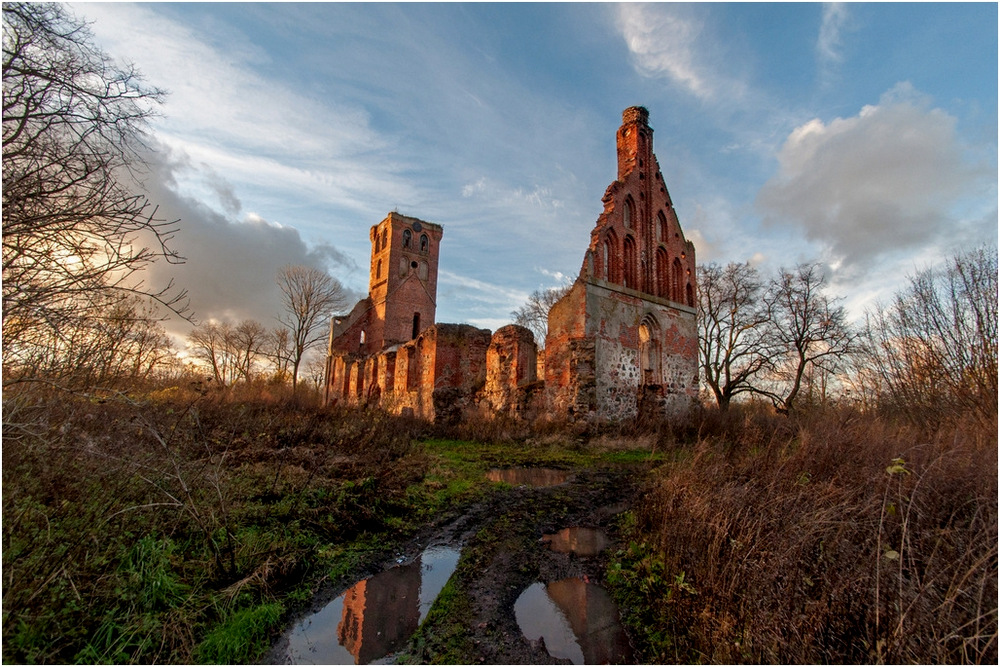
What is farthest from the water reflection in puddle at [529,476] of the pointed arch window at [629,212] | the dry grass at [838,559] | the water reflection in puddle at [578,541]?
the pointed arch window at [629,212]

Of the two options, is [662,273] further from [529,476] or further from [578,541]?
[578,541]

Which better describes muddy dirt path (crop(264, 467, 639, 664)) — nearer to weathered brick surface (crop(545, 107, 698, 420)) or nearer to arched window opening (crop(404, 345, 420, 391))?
weathered brick surface (crop(545, 107, 698, 420))

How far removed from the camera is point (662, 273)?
18.8 meters

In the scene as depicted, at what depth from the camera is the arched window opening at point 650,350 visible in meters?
17.6

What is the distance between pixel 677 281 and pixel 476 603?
1794cm

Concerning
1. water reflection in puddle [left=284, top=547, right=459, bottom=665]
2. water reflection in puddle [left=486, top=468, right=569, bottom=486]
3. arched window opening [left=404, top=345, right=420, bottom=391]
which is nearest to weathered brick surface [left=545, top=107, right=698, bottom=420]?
water reflection in puddle [left=486, top=468, right=569, bottom=486]

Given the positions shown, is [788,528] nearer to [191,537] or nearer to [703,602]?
[703,602]

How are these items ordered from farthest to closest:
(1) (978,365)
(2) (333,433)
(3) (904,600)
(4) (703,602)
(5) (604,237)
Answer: (5) (604,237)
(2) (333,433)
(1) (978,365)
(4) (703,602)
(3) (904,600)

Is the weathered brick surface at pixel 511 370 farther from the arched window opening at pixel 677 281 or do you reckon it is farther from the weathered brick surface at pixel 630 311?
the arched window opening at pixel 677 281

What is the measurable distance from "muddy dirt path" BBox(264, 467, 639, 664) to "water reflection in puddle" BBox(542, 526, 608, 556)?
0.01m

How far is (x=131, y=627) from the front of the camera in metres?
2.87

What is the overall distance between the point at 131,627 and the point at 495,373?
1455cm

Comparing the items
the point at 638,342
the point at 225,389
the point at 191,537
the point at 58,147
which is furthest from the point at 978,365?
the point at 225,389

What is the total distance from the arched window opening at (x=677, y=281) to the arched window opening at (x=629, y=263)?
270cm
